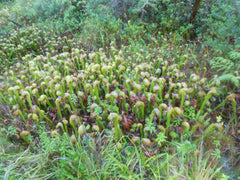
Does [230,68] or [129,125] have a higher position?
[230,68]

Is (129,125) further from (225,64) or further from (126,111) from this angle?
(225,64)

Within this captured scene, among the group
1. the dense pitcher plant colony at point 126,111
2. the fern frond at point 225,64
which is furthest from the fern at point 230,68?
the dense pitcher plant colony at point 126,111

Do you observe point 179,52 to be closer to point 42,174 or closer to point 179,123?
point 179,123

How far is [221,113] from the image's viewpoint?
205 centimetres

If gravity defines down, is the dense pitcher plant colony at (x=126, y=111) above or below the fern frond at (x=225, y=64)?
below

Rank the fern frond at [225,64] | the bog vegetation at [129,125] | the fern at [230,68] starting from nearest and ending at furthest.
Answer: the bog vegetation at [129,125] < the fern at [230,68] < the fern frond at [225,64]

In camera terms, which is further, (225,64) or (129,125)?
(225,64)

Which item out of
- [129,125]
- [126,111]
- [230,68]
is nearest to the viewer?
[129,125]

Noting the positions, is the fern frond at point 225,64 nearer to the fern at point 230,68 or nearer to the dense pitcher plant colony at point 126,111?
the fern at point 230,68

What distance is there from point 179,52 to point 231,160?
6.88ft

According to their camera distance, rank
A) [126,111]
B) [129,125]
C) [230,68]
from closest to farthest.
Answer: [129,125]
[126,111]
[230,68]

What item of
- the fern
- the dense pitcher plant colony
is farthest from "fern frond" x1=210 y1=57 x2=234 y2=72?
the dense pitcher plant colony

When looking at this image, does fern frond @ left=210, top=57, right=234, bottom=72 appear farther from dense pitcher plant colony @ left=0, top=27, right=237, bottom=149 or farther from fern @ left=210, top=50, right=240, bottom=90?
dense pitcher plant colony @ left=0, top=27, right=237, bottom=149

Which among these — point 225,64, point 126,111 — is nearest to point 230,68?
point 225,64
